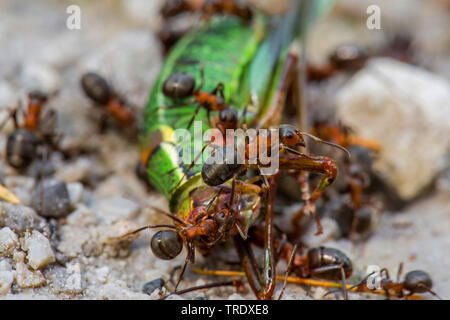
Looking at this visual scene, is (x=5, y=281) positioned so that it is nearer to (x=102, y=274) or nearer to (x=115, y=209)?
(x=102, y=274)

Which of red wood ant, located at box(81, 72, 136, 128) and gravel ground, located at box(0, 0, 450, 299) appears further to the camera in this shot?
red wood ant, located at box(81, 72, 136, 128)

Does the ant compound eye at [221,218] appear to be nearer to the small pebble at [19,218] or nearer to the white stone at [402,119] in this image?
the small pebble at [19,218]

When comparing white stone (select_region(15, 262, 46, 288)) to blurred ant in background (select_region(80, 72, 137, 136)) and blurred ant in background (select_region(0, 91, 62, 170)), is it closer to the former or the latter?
blurred ant in background (select_region(0, 91, 62, 170))

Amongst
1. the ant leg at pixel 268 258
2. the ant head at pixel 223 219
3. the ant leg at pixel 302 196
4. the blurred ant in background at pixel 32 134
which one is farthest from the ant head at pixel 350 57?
the ant head at pixel 223 219

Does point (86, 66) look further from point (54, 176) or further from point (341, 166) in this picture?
point (341, 166)

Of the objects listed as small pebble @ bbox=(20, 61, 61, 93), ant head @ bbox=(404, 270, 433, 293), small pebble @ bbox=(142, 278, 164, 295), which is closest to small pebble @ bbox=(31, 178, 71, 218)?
small pebble @ bbox=(142, 278, 164, 295)

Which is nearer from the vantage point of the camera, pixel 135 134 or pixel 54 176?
pixel 54 176
